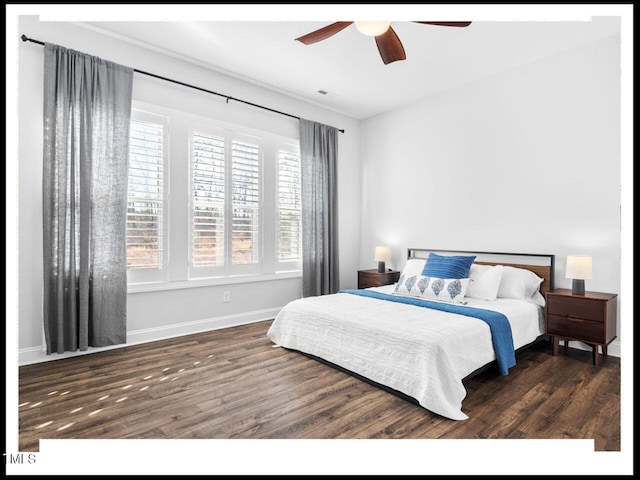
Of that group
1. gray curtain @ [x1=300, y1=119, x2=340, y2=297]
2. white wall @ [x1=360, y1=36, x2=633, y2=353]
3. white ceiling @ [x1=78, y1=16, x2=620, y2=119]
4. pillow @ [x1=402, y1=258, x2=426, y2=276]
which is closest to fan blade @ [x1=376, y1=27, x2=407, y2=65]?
white ceiling @ [x1=78, y1=16, x2=620, y2=119]

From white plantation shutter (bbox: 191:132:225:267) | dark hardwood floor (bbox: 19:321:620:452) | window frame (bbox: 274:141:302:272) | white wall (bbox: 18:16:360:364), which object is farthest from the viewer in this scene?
window frame (bbox: 274:141:302:272)

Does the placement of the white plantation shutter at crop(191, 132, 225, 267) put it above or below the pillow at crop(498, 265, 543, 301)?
above

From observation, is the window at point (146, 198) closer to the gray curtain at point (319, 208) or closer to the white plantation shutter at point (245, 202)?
the white plantation shutter at point (245, 202)

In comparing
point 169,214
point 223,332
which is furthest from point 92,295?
point 223,332

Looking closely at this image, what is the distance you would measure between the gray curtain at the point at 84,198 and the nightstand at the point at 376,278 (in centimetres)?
287

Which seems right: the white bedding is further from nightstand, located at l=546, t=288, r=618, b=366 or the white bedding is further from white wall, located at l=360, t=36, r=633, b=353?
white wall, located at l=360, t=36, r=633, b=353

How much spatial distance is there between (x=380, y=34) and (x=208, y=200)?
2380 mm

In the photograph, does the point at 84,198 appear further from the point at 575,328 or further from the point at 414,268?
the point at 575,328

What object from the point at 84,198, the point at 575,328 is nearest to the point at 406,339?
the point at 575,328

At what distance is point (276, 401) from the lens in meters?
2.32

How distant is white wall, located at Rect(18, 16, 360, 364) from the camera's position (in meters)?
2.94

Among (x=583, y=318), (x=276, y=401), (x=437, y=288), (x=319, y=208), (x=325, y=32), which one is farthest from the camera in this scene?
(x=319, y=208)

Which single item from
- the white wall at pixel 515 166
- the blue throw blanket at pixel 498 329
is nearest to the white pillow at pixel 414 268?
the white wall at pixel 515 166

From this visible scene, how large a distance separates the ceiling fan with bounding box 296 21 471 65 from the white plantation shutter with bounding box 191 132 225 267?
1.77 metres
